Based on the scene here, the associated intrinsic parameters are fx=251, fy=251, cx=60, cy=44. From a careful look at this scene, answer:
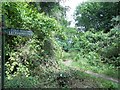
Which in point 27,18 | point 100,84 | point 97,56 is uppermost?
point 27,18

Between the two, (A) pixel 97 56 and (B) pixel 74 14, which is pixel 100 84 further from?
(B) pixel 74 14

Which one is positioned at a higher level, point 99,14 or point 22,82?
point 99,14

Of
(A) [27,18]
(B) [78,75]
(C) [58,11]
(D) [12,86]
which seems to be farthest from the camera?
(C) [58,11]

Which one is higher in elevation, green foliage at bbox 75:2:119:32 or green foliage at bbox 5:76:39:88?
green foliage at bbox 75:2:119:32

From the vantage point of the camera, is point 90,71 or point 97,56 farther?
point 97,56

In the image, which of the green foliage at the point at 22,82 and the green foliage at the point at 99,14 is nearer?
the green foliage at the point at 22,82

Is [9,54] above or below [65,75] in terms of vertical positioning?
above

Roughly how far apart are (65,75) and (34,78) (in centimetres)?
60

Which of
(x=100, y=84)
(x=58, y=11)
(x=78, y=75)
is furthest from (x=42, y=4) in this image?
(x=100, y=84)

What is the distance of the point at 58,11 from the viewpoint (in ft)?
17.2

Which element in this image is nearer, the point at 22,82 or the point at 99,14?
the point at 22,82

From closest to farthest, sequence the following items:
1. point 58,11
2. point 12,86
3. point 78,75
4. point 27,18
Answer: point 12,86
point 27,18
point 78,75
point 58,11

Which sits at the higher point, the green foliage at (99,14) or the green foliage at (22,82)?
the green foliage at (99,14)

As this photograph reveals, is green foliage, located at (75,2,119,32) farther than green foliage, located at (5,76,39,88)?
Yes
